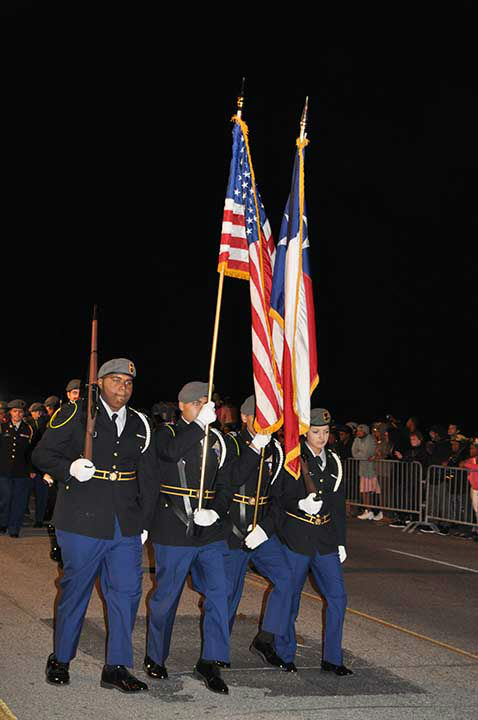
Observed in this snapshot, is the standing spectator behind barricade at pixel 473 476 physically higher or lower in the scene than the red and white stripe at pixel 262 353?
lower

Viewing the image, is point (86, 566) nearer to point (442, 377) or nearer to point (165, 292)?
point (442, 377)

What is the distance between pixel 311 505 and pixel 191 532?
0.92 metres

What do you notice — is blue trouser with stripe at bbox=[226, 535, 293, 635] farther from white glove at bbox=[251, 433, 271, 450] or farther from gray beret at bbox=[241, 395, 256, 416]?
gray beret at bbox=[241, 395, 256, 416]

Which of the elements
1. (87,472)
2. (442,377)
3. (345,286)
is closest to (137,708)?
(87,472)

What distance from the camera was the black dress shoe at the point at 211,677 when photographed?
249 inches

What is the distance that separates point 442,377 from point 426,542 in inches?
862

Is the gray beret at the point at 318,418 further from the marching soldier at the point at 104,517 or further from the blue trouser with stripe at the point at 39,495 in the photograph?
the blue trouser with stripe at the point at 39,495

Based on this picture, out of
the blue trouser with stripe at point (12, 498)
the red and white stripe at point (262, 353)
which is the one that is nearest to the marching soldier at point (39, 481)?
the blue trouser with stripe at point (12, 498)

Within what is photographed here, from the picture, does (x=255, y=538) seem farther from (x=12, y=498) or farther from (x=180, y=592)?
(x=12, y=498)

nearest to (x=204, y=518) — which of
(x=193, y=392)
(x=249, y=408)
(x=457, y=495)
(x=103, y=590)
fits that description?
(x=103, y=590)

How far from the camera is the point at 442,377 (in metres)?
36.7

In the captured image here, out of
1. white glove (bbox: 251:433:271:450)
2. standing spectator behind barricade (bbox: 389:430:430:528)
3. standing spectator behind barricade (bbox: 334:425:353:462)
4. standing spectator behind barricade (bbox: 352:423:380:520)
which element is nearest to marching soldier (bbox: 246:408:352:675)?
white glove (bbox: 251:433:271:450)

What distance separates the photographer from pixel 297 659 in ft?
24.0

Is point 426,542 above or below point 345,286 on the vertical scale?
below
